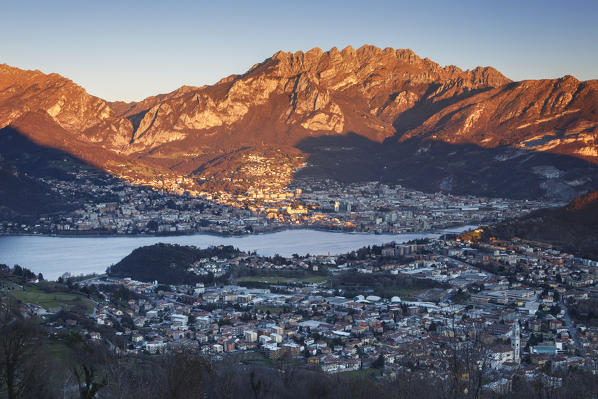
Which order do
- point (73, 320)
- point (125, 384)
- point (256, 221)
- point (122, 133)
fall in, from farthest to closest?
1. point (122, 133)
2. point (256, 221)
3. point (73, 320)
4. point (125, 384)

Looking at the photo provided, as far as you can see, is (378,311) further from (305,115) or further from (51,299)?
(305,115)

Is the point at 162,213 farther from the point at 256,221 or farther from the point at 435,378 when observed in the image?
the point at 435,378

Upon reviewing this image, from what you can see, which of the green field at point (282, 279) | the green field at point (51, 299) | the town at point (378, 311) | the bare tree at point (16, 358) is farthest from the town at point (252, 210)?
the bare tree at point (16, 358)

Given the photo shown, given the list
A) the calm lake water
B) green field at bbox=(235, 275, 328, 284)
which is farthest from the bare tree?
the calm lake water

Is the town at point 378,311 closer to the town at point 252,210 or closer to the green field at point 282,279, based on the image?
the green field at point 282,279

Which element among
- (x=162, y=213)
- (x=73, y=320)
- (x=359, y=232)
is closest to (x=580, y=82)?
(x=359, y=232)

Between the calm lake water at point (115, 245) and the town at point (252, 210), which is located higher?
the town at point (252, 210)
